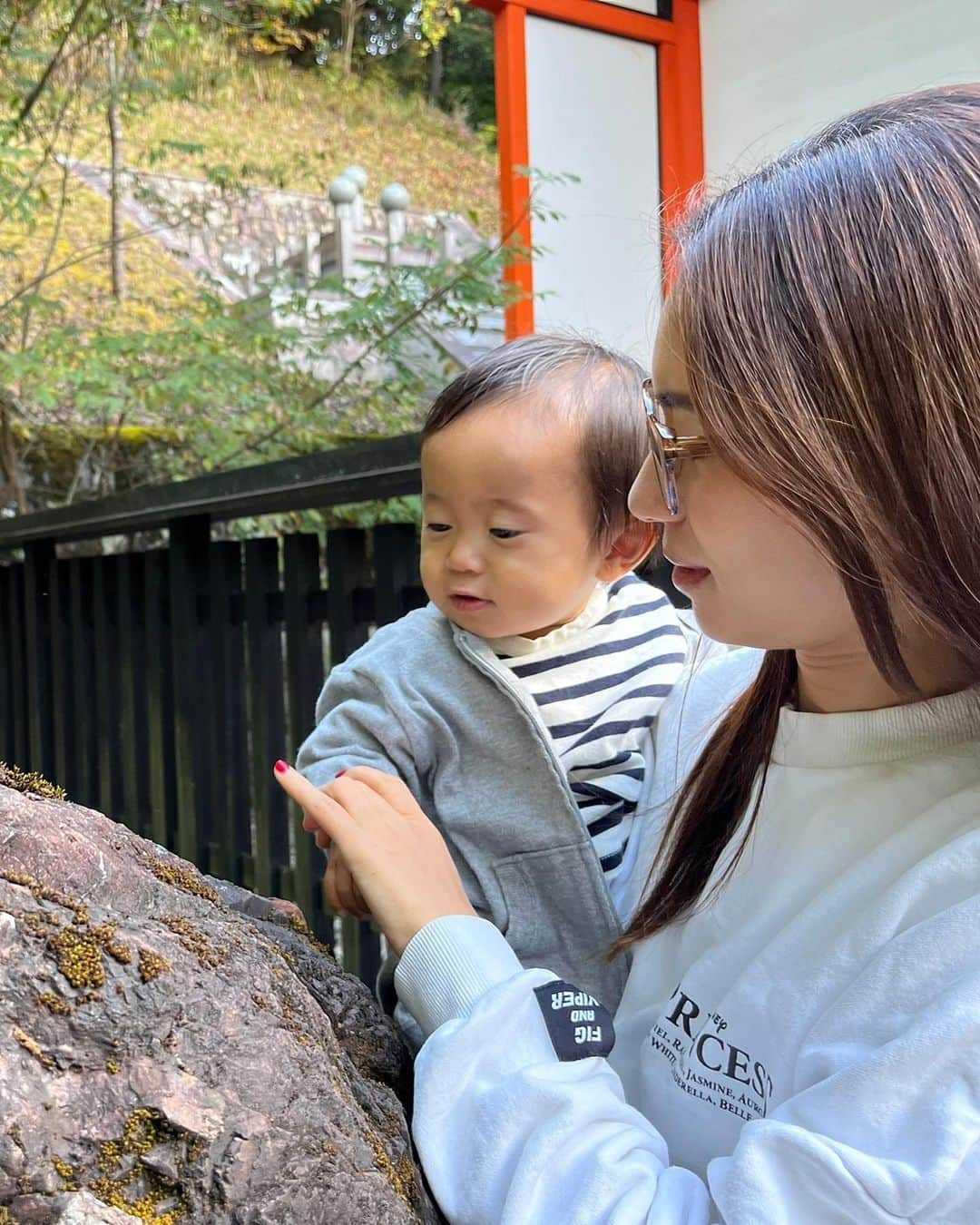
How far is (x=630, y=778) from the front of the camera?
1.48m

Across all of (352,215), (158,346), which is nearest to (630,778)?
(158,346)

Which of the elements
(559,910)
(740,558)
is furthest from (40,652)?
(740,558)

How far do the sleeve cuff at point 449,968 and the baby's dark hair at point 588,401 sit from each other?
66 centimetres

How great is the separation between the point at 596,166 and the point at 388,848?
3.06 m

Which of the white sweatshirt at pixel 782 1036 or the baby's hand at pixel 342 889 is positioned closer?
the white sweatshirt at pixel 782 1036

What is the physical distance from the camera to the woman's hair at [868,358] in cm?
79

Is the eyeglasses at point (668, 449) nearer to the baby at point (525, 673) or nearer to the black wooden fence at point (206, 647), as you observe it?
the baby at point (525, 673)

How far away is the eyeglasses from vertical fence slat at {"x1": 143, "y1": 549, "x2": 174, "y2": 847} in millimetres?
3270

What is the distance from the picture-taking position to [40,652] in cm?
481

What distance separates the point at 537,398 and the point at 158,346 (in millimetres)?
4860

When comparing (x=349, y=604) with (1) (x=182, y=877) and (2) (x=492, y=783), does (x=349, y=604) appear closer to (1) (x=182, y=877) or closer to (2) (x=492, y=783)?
(2) (x=492, y=783)

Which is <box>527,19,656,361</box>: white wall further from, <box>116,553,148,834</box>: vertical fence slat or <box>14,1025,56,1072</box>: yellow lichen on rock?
<box>14,1025,56,1072</box>: yellow lichen on rock

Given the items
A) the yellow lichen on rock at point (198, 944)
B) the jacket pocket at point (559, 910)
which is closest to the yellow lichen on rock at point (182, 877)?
the yellow lichen on rock at point (198, 944)

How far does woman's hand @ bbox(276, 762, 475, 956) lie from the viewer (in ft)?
3.41
